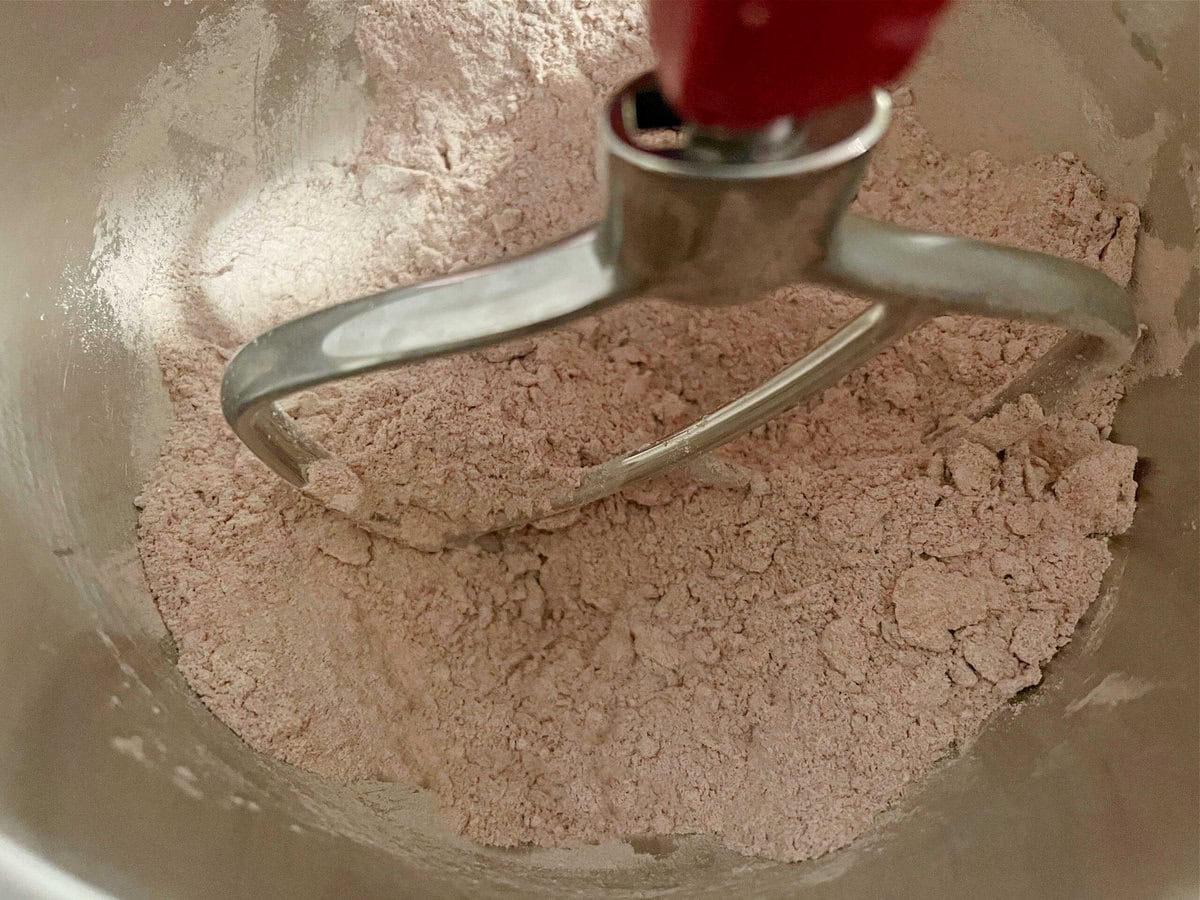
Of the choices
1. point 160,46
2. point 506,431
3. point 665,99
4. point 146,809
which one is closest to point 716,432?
point 506,431

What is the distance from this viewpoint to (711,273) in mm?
395

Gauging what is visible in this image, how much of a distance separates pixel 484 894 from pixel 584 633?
176mm

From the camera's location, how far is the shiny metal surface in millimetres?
346

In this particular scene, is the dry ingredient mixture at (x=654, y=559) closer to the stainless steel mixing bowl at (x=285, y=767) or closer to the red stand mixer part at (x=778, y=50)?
the stainless steel mixing bowl at (x=285, y=767)

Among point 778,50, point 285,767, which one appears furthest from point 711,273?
point 285,767

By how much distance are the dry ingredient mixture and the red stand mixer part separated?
345 mm

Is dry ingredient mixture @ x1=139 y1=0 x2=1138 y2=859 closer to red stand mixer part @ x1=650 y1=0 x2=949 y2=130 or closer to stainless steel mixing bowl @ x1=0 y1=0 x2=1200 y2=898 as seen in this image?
stainless steel mixing bowl @ x1=0 y1=0 x2=1200 y2=898

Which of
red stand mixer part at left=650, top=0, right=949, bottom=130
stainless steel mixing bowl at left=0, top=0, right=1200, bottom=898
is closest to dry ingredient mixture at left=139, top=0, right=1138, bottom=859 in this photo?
stainless steel mixing bowl at left=0, top=0, right=1200, bottom=898

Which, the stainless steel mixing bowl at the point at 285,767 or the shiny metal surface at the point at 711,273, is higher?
the shiny metal surface at the point at 711,273

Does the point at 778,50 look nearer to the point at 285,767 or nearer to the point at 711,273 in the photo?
the point at 711,273

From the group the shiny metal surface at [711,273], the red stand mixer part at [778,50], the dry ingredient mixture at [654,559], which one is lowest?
the dry ingredient mixture at [654,559]

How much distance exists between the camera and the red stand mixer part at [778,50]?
0.28 m

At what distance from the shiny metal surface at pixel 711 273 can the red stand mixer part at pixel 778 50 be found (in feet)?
0.09

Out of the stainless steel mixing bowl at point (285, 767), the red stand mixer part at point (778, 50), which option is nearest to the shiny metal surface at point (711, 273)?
the red stand mixer part at point (778, 50)
